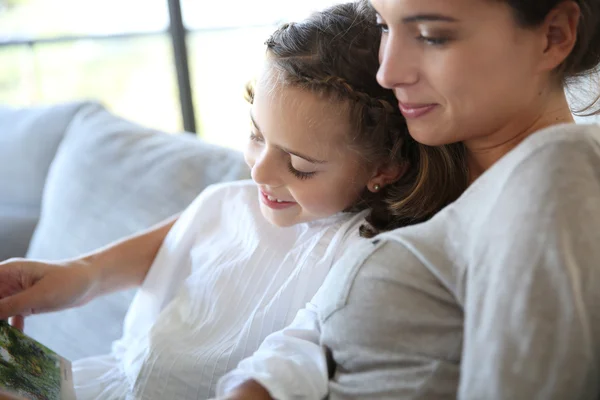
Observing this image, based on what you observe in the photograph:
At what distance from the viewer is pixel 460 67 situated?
808 millimetres

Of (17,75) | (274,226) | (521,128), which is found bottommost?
(17,75)

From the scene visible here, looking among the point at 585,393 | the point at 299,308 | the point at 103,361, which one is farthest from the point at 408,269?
the point at 103,361

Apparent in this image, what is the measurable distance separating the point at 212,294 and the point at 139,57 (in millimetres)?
→ 2988

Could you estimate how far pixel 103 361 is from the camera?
1229 millimetres

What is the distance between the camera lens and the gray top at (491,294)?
0.65m

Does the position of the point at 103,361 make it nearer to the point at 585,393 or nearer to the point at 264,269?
the point at 264,269

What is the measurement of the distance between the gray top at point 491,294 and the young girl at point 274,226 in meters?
0.23

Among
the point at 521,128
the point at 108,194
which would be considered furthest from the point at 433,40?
the point at 108,194

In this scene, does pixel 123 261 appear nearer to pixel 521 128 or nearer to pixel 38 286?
pixel 38 286

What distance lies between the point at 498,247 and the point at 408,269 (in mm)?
121

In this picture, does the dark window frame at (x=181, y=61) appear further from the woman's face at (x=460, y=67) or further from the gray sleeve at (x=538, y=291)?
the gray sleeve at (x=538, y=291)

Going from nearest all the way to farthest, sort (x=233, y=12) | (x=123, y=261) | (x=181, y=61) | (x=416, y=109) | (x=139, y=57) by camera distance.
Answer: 1. (x=416, y=109)
2. (x=123, y=261)
3. (x=181, y=61)
4. (x=233, y=12)
5. (x=139, y=57)

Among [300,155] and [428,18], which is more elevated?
[428,18]

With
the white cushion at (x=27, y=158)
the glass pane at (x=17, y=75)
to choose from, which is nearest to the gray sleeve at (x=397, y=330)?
the white cushion at (x=27, y=158)
